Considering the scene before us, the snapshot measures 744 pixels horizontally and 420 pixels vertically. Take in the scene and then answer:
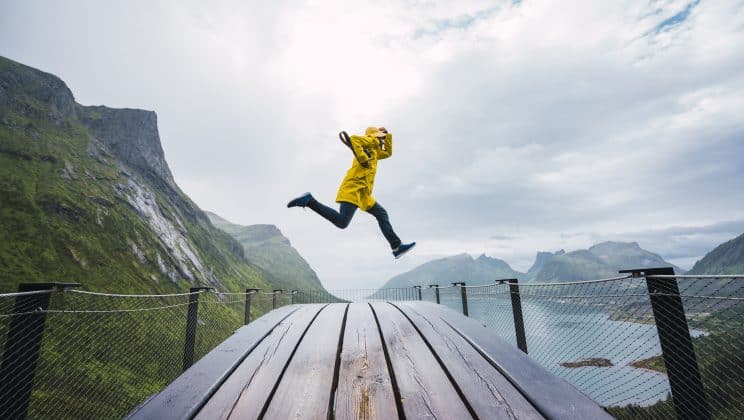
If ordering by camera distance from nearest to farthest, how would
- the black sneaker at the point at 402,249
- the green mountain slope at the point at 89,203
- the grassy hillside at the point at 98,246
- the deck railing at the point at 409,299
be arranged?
the deck railing at the point at 409,299 → the black sneaker at the point at 402,249 → the grassy hillside at the point at 98,246 → the green mountain slope at the point at 89,203

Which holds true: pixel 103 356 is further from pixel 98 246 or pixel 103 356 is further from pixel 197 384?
pixel 197 384

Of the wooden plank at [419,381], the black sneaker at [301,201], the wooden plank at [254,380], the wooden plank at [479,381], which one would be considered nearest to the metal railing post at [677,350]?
the wooden plank at [479,381]

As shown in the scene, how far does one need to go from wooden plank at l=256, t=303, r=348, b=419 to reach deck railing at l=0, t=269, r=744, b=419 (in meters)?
1.59

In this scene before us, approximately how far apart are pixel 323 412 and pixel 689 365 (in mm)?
2834

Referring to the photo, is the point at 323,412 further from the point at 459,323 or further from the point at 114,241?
the point at 114,241

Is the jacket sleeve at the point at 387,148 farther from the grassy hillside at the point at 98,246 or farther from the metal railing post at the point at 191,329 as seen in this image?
the grassy hillside at the point at 98,246

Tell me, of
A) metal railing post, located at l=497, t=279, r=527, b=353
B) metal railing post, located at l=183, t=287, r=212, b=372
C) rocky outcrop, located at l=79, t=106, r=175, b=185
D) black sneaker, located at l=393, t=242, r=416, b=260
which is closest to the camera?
metal railing post, located at l=497, t=279, r=527, b=353

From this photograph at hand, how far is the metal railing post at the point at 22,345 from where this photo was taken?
2607 mm

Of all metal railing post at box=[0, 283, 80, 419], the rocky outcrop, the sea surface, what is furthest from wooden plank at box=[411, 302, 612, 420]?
the rocky outcrop

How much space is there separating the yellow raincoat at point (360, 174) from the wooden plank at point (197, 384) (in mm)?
2402

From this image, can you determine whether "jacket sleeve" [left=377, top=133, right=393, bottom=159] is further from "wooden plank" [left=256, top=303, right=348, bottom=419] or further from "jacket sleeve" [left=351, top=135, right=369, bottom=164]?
"wooden plank" [left=256, top=303, right=348, bottom=419]

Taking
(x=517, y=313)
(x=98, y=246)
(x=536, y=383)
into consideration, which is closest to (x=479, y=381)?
(x=536, y=383)

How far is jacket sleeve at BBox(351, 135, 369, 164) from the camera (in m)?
4.41

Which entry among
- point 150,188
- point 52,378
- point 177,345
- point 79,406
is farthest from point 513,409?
point 150,188
